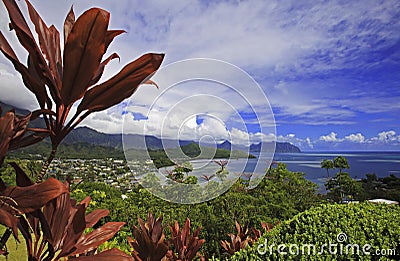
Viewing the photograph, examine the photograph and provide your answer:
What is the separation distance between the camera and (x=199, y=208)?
14.0 ft

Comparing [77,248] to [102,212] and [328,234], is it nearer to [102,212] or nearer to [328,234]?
[102,212]

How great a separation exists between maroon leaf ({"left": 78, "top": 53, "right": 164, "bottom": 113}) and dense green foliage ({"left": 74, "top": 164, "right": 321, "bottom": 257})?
3.12 m

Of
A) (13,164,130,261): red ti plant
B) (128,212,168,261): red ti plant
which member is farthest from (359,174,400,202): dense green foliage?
(13,164,130,261): red ti plant

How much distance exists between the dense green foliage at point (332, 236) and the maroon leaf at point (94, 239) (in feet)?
4.45

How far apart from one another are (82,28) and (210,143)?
2.18 metres

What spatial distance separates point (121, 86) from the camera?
27.7 inches

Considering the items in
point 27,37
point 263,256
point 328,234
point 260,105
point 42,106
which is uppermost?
point 260,105

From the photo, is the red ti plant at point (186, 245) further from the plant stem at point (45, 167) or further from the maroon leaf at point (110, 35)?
the maroon leaf at point (110, 35)

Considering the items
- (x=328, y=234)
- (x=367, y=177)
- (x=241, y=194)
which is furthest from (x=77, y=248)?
(x=367, y=177)

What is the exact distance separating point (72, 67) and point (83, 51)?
0.04 m

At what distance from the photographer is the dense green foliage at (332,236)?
2.04 meters

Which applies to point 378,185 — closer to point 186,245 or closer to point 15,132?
point 186,245

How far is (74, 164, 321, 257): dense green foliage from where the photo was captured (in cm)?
407

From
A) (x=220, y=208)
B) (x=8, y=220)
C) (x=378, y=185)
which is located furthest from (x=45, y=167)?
(x=378, y=185)
